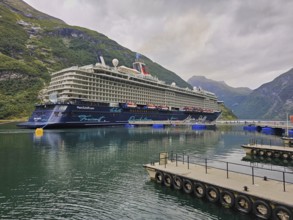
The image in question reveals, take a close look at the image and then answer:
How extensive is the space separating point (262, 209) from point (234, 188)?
179 cm

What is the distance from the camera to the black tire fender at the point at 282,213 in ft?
35.3

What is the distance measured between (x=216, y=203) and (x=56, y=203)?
1003 centimetres

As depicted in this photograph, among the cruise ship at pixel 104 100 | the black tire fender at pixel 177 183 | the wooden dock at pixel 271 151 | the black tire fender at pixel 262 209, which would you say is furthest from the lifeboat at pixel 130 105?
the black tire fender at pixel 262 209

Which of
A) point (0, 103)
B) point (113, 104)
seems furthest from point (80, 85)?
point (0, 103)

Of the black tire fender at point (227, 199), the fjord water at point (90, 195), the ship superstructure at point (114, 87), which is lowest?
the fjord water at point (90, 195)

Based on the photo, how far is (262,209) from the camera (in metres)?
11.9

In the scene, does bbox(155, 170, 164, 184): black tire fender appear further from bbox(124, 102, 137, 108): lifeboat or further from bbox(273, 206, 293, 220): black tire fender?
bbox(124, 102, 137, 108): lifeboat

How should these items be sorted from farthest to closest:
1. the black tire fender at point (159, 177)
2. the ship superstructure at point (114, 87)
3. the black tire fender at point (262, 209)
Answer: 1. the ship superstructure at point (114, 87)
2. the black tire fender at point (159, 177)
3. the black tire fender at point (262, 209)

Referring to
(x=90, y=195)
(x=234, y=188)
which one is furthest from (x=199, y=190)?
(x=90, y=195)

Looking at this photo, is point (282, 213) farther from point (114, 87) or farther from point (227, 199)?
point (114, 87)

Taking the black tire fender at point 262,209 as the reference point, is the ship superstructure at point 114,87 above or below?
above

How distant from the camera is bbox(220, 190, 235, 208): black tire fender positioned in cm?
1305

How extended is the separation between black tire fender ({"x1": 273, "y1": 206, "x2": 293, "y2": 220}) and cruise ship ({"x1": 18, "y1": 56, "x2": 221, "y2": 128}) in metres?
69.0

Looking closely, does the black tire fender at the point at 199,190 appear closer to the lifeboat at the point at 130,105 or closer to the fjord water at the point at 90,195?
the fjord water at the point at 90,195
